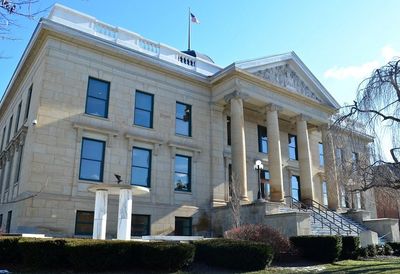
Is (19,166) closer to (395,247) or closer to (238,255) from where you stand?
(238,255)

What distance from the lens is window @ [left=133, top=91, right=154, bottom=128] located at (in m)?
23.9

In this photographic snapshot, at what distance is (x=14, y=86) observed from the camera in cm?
2822

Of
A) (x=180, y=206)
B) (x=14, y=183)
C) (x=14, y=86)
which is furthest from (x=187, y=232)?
(x=14, y=86)

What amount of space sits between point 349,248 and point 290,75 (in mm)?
15938

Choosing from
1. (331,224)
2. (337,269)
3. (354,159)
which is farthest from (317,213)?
(337,269)

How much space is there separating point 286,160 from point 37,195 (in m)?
19.8

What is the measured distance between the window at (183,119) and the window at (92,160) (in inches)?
223

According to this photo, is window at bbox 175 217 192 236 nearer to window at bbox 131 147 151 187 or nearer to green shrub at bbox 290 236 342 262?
window at bbox 131 147 151 187

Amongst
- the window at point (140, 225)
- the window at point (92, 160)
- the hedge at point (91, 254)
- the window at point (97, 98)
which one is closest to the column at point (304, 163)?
the window at point (140, 225)

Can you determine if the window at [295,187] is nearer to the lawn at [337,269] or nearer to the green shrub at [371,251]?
the green shrub at [371,251]

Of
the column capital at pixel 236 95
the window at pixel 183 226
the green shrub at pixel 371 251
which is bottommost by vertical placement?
the green shrub at pixel 371 251

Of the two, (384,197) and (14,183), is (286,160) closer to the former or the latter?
(384,197)

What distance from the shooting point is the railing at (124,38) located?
22031 millimetres

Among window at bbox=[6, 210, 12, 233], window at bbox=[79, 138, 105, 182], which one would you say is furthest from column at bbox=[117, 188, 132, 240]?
window at bbox=[6, 210, 12, 233]
